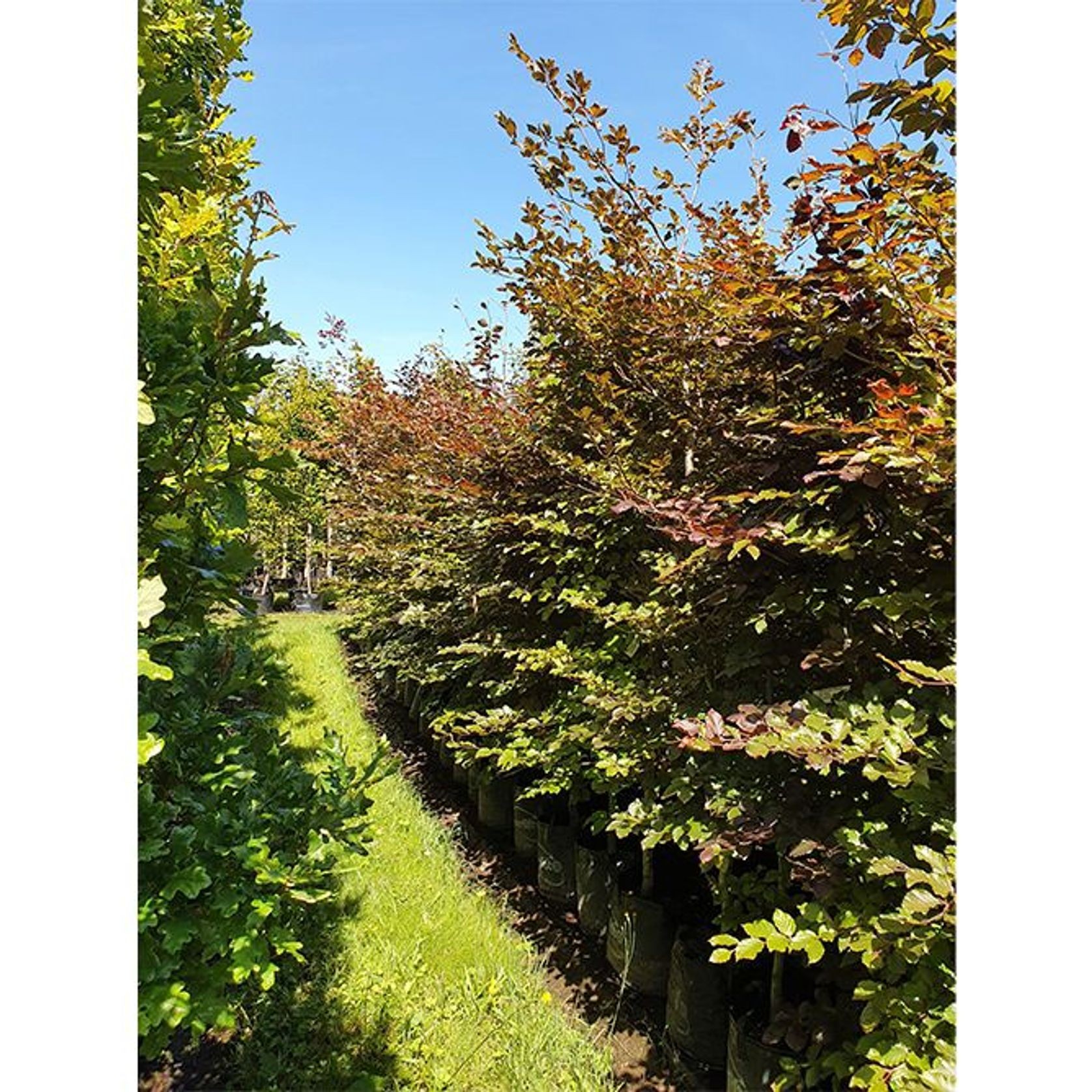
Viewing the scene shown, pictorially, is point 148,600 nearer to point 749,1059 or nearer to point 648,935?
point 749,1059

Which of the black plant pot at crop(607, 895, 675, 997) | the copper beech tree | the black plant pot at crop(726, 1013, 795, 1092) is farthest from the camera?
the black plant pot at crop(607, 895, 675, 997)

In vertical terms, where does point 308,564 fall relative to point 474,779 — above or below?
above

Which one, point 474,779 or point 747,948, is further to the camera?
point 474,779

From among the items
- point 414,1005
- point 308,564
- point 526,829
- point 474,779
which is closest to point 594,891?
point 526,829

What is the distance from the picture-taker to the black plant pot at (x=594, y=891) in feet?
11.6

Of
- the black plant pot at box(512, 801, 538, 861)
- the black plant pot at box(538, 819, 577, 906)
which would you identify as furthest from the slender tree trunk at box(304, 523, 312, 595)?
the black plant pot at box(538, 819, 577, 906)

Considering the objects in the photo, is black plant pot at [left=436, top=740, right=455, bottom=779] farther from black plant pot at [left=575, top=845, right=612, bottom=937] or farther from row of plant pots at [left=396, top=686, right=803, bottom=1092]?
black plant pot at [left=575, top=845, right=612, bottom=937]

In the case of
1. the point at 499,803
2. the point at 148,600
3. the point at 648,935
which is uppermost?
the point at 148,600

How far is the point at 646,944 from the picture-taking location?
304 centimetres

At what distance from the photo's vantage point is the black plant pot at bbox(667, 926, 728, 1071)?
259 centimetres

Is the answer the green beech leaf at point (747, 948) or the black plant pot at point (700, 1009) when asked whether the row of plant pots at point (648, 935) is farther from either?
the green beech leaf at point (747, 948)

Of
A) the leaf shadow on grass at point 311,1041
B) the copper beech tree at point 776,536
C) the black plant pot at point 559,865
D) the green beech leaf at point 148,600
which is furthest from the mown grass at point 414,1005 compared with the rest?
the green beech leaf at point 148,600

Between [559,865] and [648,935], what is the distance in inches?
39.7

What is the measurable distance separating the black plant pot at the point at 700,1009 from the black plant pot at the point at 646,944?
0.94ft
